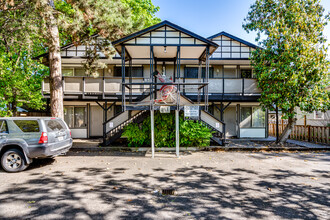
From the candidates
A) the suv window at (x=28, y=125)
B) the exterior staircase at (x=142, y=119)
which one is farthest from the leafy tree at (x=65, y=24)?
the suv window at (x=28, y=125)

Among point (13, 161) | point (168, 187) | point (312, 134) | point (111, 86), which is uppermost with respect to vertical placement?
point (111, 86)

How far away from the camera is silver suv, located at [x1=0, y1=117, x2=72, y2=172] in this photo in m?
6.14

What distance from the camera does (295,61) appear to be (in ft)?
32.9

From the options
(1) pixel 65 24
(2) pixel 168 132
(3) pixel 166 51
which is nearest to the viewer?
(1) pixel 65 24

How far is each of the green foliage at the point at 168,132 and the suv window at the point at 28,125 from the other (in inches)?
173

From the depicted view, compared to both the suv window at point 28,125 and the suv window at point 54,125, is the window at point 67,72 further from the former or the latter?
the suv window at point 28,125

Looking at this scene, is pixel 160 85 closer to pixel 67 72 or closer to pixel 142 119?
pixel 142 119

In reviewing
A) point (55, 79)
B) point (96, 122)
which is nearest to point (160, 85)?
point (55, 79)

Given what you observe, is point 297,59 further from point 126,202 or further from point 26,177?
point 26,177

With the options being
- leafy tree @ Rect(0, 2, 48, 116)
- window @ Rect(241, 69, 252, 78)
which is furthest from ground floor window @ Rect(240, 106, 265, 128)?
leafy tree @ Rect(0, 2, 48, 116)

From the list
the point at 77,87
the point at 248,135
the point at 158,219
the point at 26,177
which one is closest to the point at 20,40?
the point at 77,87

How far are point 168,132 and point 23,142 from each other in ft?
20.0

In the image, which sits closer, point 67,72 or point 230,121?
point 67,72

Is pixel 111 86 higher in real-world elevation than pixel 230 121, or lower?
higher
